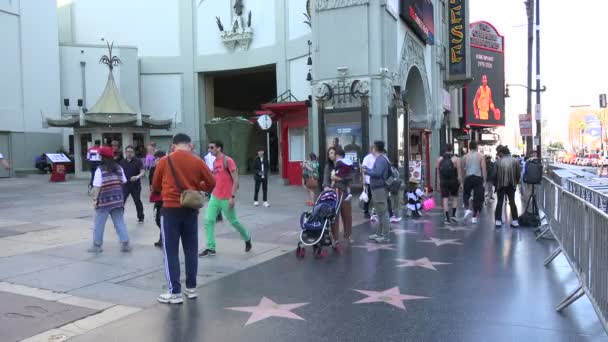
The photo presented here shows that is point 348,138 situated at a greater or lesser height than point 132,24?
lesser

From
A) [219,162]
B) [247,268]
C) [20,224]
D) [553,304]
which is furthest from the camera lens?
[20,224]

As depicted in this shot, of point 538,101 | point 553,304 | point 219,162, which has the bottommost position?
point 553,304

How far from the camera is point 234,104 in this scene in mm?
41531

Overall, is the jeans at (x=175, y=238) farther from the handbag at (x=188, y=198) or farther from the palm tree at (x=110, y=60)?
the palm tree at (x=110, y=60)

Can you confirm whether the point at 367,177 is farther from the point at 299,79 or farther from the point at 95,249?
the point at 299,79

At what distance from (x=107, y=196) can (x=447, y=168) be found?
7450 mm

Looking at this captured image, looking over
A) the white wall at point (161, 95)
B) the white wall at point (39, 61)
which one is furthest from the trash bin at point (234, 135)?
the white wall at point (39, 61)

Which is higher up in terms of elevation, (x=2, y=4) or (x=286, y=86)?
(x=2, y=4)

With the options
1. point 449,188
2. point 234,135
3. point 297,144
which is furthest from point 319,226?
point 234,135

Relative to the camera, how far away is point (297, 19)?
26.2 metres

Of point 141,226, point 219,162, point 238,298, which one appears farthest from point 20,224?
point 238,298

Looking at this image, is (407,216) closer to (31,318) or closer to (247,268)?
(247,268)

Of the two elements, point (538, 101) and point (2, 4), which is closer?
point (538, 101)

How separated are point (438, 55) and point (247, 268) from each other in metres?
19.6
